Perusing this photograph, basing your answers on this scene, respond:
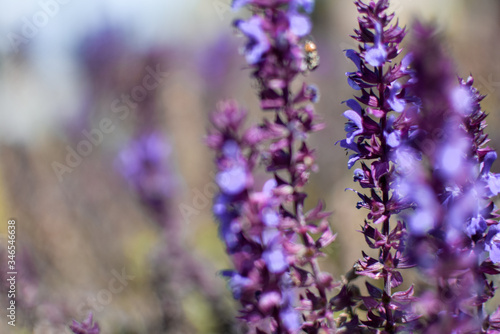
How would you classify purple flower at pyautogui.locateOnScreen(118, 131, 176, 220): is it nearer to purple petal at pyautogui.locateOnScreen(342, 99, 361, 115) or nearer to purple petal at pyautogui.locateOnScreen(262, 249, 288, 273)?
purple petal at pyautogui.locateOnScreen(342, 99, 361, 115)

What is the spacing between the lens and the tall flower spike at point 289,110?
106cm

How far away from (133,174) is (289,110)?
2.93 m

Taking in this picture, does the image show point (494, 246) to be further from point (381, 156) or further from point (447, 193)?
point (381, 156)

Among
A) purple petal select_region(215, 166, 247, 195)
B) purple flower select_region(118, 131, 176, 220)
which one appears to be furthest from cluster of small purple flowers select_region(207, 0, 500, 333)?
purple flower select_region(118, 131, 176, 220)

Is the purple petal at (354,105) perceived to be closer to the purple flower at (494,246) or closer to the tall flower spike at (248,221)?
the tall flower spike at (248,221)

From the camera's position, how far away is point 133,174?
12.6 feet

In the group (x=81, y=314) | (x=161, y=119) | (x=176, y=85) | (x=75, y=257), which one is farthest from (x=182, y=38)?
(x=81, y=314)

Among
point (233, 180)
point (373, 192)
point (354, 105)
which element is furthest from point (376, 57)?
point (233, 180)

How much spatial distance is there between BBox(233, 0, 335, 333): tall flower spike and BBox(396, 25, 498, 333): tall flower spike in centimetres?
22

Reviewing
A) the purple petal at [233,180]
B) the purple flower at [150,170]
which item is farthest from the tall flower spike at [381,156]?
the purple flower at [150,170]

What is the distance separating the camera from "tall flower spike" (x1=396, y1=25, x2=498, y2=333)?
2.59ft

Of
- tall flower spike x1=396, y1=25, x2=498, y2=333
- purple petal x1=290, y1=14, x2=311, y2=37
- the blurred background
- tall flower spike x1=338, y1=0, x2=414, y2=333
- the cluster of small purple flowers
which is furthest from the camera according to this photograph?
the blurred background

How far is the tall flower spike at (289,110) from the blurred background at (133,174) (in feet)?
0.40

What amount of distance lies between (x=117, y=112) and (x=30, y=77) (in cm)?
177
